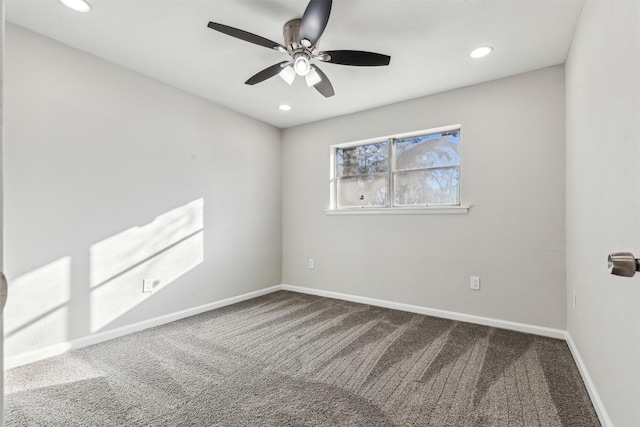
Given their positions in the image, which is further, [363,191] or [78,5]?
[363,191]

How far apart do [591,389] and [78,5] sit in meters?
4.02

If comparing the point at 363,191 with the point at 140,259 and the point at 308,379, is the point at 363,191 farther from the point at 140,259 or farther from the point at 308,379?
the point at 140,259

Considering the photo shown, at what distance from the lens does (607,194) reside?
5.06 feet

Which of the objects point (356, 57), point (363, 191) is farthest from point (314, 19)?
point (363, 191)

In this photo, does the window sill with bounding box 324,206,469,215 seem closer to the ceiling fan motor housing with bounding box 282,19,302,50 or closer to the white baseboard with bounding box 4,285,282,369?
the white baseboard with bounding box 4,285,282,369

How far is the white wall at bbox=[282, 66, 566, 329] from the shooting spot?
2.78 m

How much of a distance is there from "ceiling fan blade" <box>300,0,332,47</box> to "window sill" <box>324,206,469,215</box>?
2.12m

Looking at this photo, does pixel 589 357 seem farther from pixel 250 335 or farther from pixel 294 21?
pixel 294 21

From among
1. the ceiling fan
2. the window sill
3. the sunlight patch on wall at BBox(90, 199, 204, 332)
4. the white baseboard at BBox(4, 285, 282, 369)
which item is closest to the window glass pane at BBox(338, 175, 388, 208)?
the window sill

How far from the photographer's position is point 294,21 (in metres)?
2.14

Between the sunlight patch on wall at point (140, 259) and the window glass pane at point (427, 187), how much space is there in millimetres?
2338

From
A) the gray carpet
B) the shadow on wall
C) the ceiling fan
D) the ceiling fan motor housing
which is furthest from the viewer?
the shadow on wall

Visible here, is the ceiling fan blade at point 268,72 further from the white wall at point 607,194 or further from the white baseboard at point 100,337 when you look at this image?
the white baseboard at point 100,337

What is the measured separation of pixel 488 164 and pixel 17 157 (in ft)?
13.0
